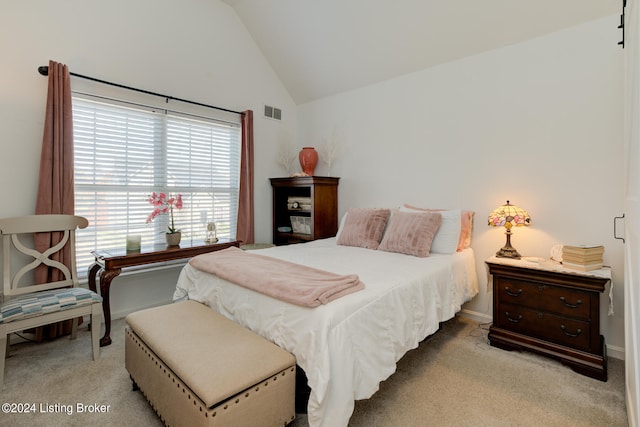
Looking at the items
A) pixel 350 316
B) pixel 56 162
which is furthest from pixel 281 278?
pixel 56 162

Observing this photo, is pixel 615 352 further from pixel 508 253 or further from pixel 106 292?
pixel 106 292

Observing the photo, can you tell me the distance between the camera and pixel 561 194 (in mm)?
2479

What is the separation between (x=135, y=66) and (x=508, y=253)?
384cm

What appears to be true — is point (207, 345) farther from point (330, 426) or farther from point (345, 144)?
point (345, 144)

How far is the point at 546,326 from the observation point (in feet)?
7.23

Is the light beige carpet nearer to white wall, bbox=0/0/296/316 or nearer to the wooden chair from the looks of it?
the wooden chair

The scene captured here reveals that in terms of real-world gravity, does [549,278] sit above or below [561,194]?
below

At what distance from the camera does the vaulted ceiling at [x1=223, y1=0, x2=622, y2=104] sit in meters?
2.48

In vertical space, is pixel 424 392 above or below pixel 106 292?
below

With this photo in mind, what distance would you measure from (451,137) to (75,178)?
11.6ft

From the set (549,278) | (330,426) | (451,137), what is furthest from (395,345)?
(451,137)

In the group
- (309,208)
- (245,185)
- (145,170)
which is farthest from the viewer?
(309,208)

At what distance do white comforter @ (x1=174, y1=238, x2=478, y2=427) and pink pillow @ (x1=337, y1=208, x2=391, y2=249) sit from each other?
481 millimetres

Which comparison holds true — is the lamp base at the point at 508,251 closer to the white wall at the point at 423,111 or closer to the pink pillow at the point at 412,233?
the white wall at the point at 423,111
